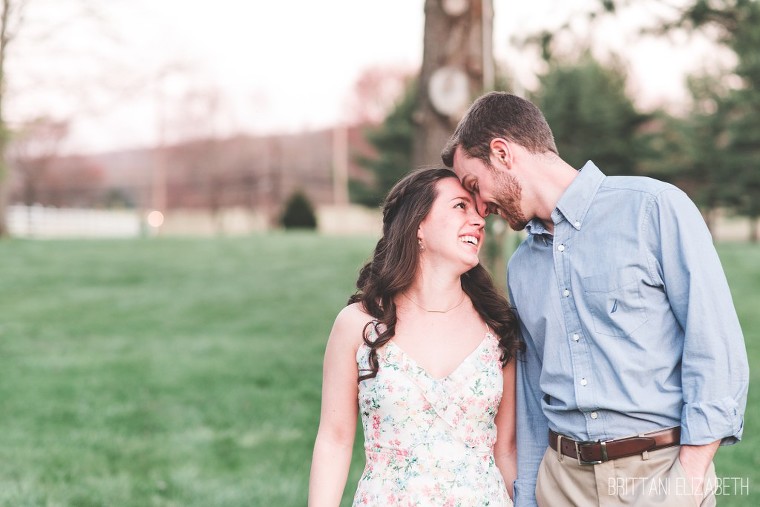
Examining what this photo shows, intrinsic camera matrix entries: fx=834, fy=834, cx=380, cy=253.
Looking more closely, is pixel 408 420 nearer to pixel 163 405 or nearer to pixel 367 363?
pixel 367 363

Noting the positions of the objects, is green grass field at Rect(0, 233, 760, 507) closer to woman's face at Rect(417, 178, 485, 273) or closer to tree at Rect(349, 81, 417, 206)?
woman's face at Rect(417, 178, 485, 273)

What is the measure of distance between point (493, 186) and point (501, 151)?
0.41 ft

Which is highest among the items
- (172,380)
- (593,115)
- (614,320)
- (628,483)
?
(593,115)

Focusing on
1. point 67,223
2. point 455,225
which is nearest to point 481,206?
point 455,225

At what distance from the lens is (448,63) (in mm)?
6375

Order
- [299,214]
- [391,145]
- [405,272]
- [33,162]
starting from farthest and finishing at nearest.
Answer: [33,162] < [391,145] < [299,214] < [405,272]

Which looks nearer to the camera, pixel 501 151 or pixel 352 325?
pixel 501 151

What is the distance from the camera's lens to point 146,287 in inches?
550

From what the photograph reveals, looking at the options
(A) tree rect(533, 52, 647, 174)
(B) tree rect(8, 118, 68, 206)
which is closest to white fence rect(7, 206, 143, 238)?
(B) tree rect(8, 118, 68, 206)

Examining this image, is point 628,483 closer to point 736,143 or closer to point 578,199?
point 578,199

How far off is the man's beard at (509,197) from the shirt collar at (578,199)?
0.52ft

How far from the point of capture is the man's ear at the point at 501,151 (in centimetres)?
281

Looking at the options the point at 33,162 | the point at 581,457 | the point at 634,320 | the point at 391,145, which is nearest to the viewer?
the point at 634,320

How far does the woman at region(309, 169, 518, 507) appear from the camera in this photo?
295 centimetres
